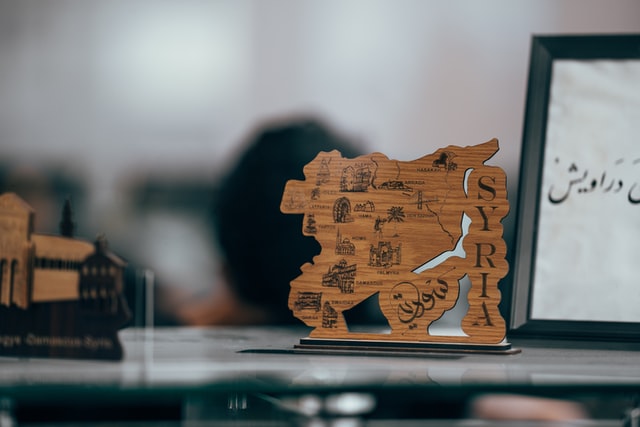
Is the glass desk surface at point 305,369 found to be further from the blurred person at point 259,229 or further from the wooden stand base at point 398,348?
→ the blurred person at point 259,229

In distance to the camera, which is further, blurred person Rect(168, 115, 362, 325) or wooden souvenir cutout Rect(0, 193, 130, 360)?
blurred person Rect(168, 115, 362, 325)

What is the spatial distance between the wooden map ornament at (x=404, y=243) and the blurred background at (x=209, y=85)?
243cm

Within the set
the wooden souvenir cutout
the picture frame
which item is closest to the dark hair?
the picture frame

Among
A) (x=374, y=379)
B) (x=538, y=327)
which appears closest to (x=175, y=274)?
(x=538, y=327)

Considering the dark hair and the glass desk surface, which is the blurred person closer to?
the dark hair

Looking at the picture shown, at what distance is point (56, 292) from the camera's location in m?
0.97

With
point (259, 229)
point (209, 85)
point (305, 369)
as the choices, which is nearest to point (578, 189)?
point (305, 369)

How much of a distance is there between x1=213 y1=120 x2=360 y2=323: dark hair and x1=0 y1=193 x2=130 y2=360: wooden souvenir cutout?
2219 mm

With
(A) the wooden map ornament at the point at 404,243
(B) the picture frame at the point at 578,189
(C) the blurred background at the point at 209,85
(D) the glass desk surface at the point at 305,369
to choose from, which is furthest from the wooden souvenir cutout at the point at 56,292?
(C) the blurred background at the point at 209,85

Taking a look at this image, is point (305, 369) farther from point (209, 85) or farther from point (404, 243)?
point (209, 85)

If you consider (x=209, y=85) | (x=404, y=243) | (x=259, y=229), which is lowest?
(x=259, y=229)

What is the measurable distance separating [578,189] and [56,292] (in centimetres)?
75

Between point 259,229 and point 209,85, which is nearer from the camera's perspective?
point 259,229

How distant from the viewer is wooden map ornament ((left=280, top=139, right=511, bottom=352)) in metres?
1.07
